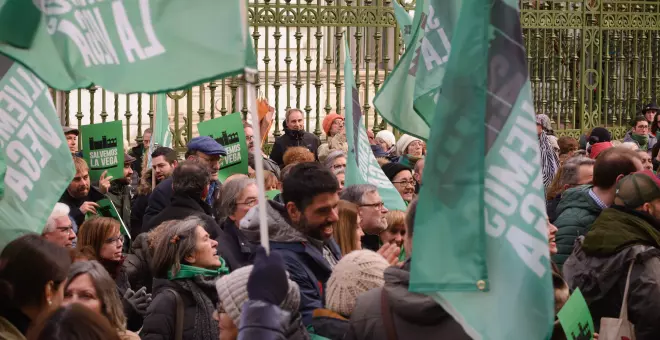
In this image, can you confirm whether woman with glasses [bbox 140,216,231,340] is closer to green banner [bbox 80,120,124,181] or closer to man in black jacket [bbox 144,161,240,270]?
man in black jacket [bbox 144,161,240,270]

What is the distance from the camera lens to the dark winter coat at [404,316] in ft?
14.1

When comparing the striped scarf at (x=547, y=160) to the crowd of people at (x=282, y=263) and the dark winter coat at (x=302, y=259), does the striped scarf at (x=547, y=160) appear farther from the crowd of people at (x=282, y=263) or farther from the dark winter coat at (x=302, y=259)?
the dark winter coat at (x=302, y=259)

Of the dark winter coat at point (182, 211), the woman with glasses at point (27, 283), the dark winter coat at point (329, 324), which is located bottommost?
the dark winter coat at point (182, 211)

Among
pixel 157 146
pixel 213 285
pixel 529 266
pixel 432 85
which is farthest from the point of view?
pixel 157 146

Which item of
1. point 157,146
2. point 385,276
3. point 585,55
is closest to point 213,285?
point 385,276

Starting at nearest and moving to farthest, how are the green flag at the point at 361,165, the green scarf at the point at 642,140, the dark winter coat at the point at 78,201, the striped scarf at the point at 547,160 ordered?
the green flag at the point at 361,165, the dark winter coat at the point at 78,201, the striped scarf at the point at 547,160, the green scarf at the point at 642,140

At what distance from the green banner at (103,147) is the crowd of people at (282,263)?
2.23 ft

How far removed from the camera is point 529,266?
421 cm

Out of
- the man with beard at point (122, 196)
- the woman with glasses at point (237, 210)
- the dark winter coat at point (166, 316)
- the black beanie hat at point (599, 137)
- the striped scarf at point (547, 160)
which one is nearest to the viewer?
the dark winter coat at point (166, 316)

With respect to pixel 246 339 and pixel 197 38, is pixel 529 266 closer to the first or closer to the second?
pixel 246 339

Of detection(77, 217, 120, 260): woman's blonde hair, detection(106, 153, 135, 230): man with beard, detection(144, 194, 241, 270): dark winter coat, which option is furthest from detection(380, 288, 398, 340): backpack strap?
detection(106, 153, 135, 230): man with beard

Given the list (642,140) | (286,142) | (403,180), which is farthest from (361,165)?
(642,140)

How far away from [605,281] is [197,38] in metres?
2.87

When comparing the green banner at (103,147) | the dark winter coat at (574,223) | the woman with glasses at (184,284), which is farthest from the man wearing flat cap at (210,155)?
the woman with glasses at (184,284)
